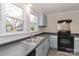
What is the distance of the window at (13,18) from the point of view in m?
2.61

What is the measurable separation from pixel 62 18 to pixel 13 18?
10.9 ft

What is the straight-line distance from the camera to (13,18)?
2.98m

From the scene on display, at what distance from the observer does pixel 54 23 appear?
5859 millimetres

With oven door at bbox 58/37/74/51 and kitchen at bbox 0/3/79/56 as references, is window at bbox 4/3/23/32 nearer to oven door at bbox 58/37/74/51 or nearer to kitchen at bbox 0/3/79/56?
kitchen at bbox 0/3/79/56

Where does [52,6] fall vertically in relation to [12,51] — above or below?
above

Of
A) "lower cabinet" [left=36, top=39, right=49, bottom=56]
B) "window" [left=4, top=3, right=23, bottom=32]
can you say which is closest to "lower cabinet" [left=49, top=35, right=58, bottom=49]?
"lower cabinet" [left=36, top=39, right=49, bottom=56]

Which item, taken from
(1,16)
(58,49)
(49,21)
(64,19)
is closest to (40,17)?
(49,21)

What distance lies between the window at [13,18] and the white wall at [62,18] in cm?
268

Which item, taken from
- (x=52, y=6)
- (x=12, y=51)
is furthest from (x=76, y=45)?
(x=12, y=51)

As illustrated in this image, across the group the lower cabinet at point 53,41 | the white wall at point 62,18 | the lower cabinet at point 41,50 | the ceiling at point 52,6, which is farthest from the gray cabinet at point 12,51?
the white wall at point 62,18

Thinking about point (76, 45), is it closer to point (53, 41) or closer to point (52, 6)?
point (53, 41)

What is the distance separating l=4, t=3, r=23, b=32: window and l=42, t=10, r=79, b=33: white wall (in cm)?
268

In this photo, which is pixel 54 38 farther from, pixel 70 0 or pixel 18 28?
pixel 70 0

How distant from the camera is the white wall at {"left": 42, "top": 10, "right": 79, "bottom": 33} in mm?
5422
